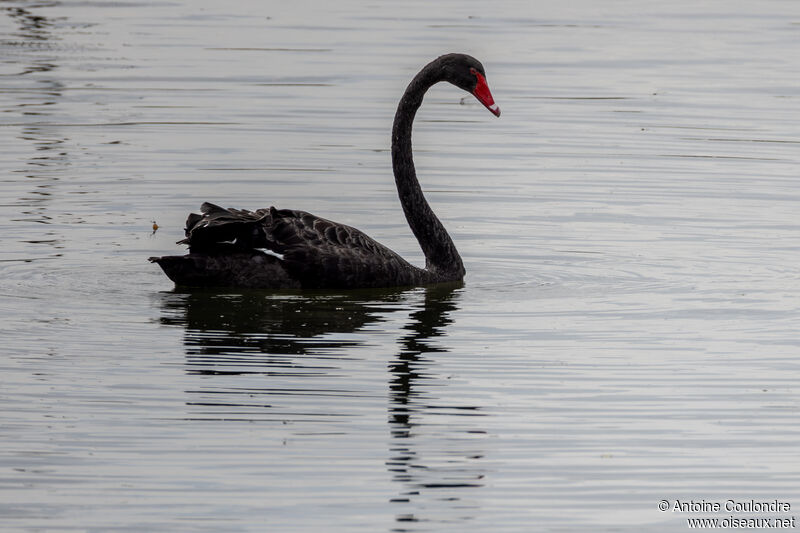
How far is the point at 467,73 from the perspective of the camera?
9.70 m

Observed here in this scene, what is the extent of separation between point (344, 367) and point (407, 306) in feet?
5.23

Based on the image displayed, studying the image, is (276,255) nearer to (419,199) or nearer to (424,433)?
(419,199)

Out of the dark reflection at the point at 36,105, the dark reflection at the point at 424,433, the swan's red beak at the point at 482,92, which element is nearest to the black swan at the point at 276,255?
the swan's red beak at the point at 482,92

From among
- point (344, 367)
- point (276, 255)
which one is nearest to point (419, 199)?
point (276, 255)

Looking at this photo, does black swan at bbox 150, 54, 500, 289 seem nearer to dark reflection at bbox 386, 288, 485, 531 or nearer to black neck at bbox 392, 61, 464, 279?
black neck at bbox 392, 61, 464, 279

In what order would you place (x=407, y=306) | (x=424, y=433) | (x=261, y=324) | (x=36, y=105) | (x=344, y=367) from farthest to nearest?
(x=36, y=105) < (x=407, y=306) < (x=261, y=324) < (x=344, y=367) < (x=424, y=433)

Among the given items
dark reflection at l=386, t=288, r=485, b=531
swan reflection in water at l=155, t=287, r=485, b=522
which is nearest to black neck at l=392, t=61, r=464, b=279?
swan reflection in water at l=155, t=287, r=485, b=522

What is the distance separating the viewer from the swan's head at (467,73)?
9.64 meters

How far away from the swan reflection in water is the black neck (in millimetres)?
221

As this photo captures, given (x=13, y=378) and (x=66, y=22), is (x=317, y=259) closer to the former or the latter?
(x=13, y=378)

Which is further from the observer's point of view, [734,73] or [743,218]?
[734,73]

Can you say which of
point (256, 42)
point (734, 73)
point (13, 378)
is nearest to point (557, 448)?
point (13, 378)

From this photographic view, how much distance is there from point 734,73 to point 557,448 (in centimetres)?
1270

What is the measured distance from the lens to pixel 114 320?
8.27m
